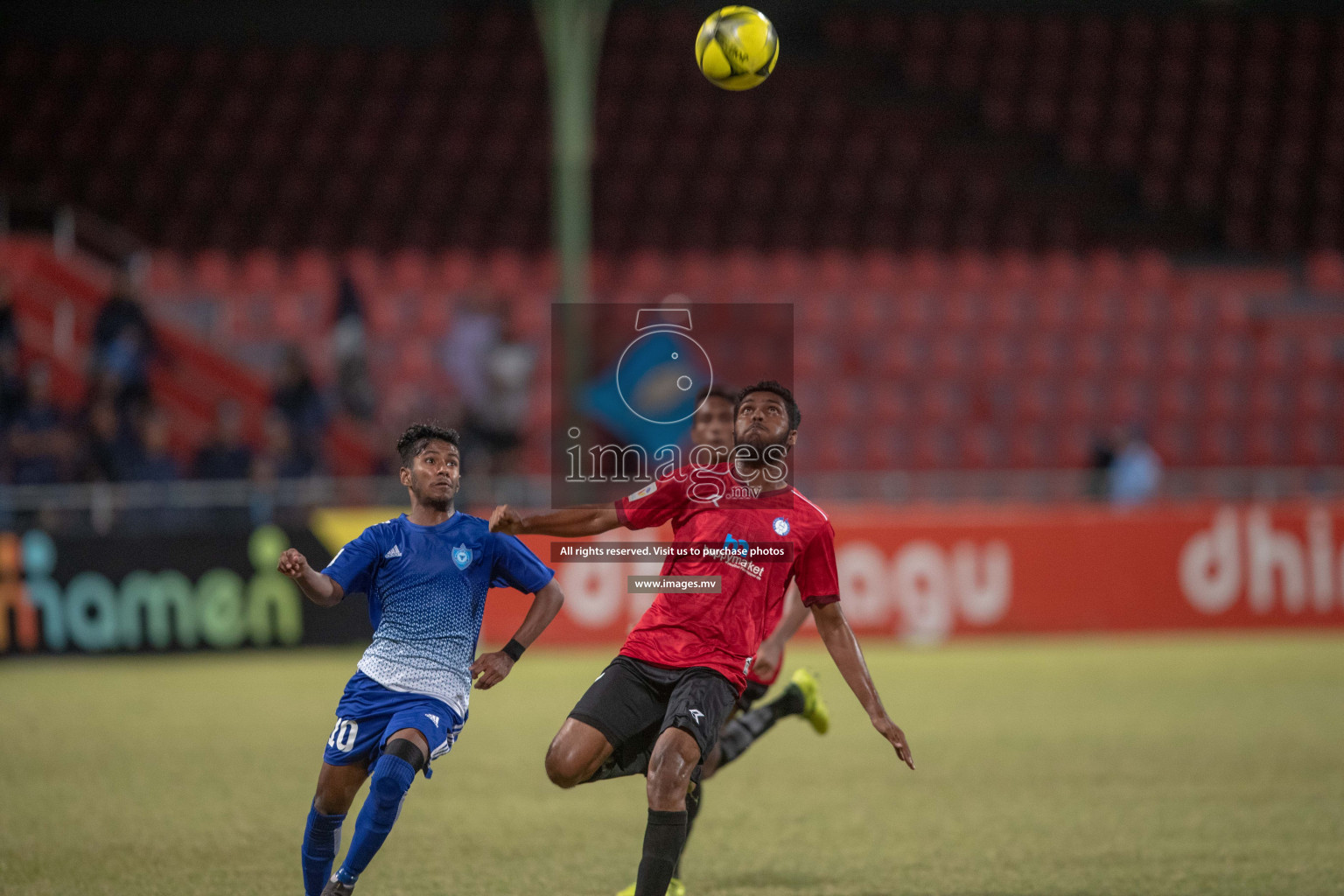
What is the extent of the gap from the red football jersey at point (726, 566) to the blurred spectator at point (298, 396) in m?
10.1

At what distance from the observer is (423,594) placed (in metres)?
5.41

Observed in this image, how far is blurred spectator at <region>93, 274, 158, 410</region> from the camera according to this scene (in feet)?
48.1

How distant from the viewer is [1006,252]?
2261 centimetres

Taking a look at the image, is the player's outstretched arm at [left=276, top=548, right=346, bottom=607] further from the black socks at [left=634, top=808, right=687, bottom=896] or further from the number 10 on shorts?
the black socks at [left=634, top=808, right=687, bottom=896]

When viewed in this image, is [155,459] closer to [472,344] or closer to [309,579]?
[472,344]

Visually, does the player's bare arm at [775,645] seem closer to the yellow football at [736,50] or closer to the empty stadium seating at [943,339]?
the yellow football at [736,50]

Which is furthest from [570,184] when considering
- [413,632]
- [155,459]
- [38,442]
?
[413,632]

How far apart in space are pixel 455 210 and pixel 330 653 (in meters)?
9.96

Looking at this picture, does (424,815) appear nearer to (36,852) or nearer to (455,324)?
(36,852)

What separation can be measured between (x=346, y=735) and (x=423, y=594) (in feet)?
1.92

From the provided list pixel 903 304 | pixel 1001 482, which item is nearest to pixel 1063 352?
pixel 903 304

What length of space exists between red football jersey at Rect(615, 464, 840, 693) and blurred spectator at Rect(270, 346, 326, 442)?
10066 millimetres

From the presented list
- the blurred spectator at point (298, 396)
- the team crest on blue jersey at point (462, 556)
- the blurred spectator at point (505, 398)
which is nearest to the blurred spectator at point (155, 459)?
the blurred spectator at point (298, 396)

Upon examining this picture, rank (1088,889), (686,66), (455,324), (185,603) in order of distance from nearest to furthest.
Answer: (1088,889) < (185,603) < (455,324) < (686,66)
